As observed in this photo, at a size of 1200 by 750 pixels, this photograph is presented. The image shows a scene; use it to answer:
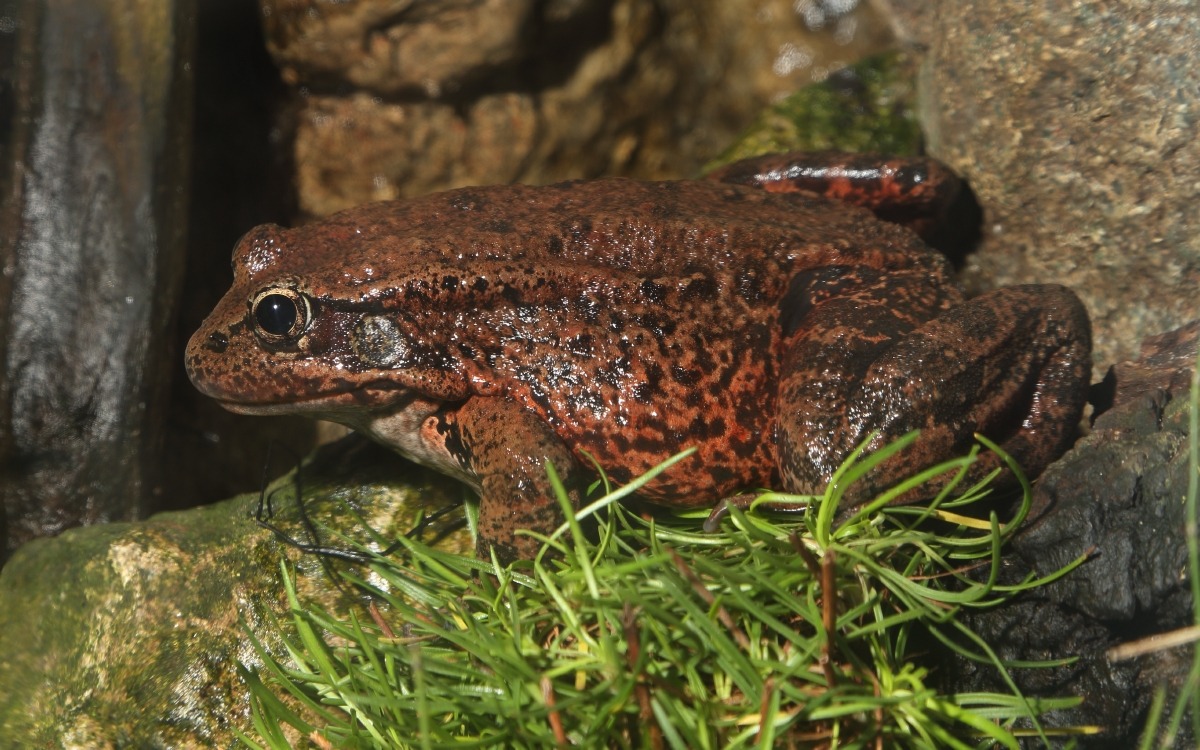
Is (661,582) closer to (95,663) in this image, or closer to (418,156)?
(95,663)

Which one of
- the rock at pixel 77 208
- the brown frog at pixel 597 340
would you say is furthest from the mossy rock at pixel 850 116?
the rock at pixel 77 208

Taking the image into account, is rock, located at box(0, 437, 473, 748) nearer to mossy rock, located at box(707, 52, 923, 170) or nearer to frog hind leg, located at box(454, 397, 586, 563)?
frog hind leg, located at box(454, 397, 586, 563)

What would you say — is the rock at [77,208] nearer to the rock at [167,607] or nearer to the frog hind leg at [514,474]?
the rock at [167,607]

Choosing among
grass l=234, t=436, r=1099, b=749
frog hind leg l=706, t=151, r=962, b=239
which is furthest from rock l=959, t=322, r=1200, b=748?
frog hind leg l=706, t=151, r=962, b=239

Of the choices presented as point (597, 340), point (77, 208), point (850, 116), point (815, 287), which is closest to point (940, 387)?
point (815, 287)

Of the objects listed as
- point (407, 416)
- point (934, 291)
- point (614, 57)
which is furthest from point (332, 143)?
point (934, 291)
